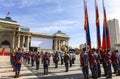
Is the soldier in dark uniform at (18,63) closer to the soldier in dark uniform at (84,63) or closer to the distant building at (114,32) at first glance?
the soldier in dark uniform at (84,63)

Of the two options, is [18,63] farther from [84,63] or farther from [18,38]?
[18,38]

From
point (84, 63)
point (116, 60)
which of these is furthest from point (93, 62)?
point (116, 60)

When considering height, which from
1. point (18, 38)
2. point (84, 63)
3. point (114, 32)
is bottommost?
point (84, 63)

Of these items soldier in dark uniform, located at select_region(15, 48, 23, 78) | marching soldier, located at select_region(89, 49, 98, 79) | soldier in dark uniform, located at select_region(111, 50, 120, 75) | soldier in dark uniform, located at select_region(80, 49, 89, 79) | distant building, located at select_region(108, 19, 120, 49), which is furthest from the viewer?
distant building, located at select_region(108, 19, 120, 49)

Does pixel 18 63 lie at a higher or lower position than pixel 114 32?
lower

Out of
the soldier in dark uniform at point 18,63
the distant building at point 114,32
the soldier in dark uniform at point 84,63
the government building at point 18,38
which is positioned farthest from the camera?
the distant building at point 114,32

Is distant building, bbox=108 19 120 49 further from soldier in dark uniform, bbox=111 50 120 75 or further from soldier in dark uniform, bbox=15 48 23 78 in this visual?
soldier in dark uniform, bbox=15 48 23 78

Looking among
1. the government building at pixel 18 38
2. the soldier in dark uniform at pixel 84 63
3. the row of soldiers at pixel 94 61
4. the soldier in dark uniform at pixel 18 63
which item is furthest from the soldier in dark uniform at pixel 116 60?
the government building at pixel 18 38

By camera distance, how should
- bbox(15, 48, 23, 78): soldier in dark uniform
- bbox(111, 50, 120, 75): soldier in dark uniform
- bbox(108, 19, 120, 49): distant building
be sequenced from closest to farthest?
bbox(15, 48, 23, 78): soldier in dark uniform, bbox(111, 50, 120, 75): soldier in dark uniform, bbox(108, 19, 120, 49): distant building

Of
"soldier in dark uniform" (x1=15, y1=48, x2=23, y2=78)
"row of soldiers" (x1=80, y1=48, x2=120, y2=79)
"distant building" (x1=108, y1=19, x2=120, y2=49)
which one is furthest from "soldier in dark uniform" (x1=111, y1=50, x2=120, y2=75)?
"distant building" (x1=108, y1=19, x2=120, y2=49)

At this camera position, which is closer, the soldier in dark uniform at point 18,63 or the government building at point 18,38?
the soldier in dark uniform at point 18,63

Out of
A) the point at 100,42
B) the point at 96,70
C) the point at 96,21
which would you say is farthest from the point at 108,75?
the point at 96,21

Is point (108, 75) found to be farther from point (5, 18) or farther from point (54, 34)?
point (54, 34)

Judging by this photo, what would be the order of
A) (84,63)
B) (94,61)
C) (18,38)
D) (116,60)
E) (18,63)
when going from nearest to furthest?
(84,63) → (94,61) → (18,63) → (116,60) → (18,38)
